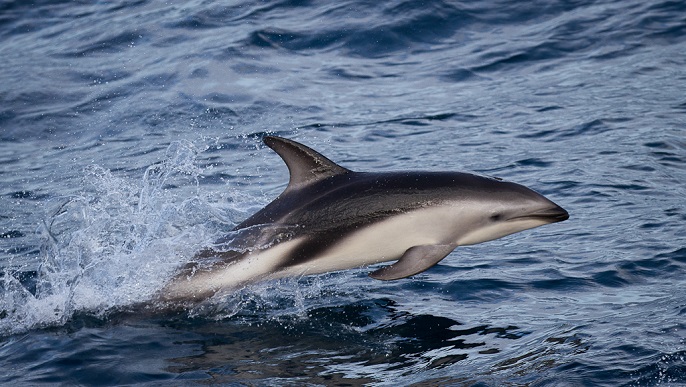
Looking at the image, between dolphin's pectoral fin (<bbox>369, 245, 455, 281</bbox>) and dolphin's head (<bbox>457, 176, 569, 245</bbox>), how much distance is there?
0.28 meters

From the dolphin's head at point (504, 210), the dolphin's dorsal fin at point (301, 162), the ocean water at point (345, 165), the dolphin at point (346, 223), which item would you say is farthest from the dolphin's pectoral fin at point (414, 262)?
the dolphin's dorsal fin at point (301, 162)

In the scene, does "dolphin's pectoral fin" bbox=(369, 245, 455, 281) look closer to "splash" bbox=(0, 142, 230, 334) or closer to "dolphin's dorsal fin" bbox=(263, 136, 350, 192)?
"dolphin's dorsal fin" bbox=(263, 136, 350, 192)

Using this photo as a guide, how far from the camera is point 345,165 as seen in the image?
38.0 feet

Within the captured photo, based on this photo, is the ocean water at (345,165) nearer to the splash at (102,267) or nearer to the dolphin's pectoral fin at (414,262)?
the splash at (102,267)

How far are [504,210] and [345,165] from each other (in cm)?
435

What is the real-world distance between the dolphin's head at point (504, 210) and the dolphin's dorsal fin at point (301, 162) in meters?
1.10

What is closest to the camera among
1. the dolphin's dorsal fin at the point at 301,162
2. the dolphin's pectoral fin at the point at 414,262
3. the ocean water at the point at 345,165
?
the ocean water at the point at 345,165

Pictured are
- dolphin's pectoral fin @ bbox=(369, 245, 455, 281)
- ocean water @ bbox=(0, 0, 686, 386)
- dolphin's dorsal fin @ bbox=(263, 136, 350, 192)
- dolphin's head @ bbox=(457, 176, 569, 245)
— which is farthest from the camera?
dolphin's head @ bbox=(457, 176, 569, 245)

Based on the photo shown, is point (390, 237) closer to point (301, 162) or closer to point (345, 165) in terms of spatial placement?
point (301, 162)

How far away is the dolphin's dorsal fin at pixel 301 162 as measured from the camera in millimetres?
7203

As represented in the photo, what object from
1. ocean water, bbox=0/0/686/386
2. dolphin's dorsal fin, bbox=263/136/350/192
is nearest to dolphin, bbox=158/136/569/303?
dolphin's dorsal fin, bbox=263/136/350/192

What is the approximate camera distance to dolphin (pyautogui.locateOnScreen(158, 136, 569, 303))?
23.7 feet

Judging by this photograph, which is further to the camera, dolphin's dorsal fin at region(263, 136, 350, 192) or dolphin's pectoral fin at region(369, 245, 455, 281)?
dolphin's dorsal fin at region(263, 136, 350, 192)

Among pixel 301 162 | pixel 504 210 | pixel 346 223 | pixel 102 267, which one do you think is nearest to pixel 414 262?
pixel 346 223
